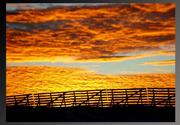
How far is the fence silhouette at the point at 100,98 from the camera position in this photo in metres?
6.62

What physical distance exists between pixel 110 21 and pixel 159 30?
510mm

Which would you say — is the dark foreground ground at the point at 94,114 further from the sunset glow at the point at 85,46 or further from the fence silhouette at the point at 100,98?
the sunset glow at the point at 85,46

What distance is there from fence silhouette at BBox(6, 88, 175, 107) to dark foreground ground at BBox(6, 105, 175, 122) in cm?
5

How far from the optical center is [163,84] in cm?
661

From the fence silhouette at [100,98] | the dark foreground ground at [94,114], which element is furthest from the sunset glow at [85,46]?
the dark foreground ground at [94,114]

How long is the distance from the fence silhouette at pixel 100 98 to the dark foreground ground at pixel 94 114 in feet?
0.17

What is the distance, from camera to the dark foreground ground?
260 inches

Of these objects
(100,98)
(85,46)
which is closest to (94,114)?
(100,98)

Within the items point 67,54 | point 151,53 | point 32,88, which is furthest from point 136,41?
point 32,88

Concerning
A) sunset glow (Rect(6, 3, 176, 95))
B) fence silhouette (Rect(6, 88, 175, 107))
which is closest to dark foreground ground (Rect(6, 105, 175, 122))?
fence silhouette (Rect(6, 88, 175, 107))

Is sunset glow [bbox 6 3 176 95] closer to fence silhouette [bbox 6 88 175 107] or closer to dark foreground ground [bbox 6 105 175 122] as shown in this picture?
fence silhouette [bbox 6 88 175 107]

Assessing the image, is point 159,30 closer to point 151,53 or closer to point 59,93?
point 151,53

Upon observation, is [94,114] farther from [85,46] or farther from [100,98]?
[85,46]

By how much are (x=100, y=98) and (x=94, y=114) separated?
18 cm
